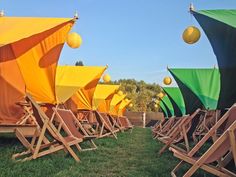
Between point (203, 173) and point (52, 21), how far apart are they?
3.77m

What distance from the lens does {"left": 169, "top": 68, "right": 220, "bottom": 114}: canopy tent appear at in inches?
438

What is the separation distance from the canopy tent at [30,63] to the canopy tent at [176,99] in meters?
9.28

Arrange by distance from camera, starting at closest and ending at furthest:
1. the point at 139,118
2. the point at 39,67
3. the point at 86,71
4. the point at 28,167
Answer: the point at 28,167
the point at 39,67
the point at 86,71
the point at 139,118

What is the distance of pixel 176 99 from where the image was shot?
1725cm

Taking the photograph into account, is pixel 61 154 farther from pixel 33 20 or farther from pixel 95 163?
pixel 33 20

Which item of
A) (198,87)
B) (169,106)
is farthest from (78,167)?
(169,106)

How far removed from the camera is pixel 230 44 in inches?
187

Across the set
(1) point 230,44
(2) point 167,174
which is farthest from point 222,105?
(2) point 167,174

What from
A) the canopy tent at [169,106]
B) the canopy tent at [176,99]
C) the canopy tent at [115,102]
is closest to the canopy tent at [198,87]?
the canopy tent at [176,99]

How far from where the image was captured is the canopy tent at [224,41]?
182 inches

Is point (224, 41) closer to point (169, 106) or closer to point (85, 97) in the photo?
point (85, 97)

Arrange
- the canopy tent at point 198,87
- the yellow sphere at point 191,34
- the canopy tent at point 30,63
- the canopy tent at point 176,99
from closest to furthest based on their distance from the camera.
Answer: the yellow sphere at point 191,34
the canopy tent at point 30,63
the canopy tent at point 198,87
the canopy tent at point 176,99

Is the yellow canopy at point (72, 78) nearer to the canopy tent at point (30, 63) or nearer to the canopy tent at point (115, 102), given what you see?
the canopy tent at point (30, 63)

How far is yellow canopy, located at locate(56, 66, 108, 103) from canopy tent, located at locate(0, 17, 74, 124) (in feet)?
10.3
